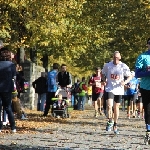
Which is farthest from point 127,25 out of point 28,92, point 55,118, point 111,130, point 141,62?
point 141,62

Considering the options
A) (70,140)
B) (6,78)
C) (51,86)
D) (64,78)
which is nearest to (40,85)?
(51,86)

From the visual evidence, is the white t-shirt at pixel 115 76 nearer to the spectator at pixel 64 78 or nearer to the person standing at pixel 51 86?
the spectator at pixel 64 78

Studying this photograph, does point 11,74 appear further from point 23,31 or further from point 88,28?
point 88,28

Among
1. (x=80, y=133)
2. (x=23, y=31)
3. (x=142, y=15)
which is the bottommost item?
(x=80, y=133)

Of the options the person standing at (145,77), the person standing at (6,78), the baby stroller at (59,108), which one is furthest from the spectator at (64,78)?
the person standing at (145,77)

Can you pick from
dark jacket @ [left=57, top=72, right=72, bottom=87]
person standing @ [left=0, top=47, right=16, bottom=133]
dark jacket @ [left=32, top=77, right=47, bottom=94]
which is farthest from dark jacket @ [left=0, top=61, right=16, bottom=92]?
dark jacket @ [left=32, top=77, right=47, bottom=94]

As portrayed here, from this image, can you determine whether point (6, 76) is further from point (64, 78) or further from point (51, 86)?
point (51, 86)

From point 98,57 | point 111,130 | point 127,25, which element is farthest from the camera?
point 98,57

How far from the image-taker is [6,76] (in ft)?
41.7

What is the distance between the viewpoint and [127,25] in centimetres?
4016

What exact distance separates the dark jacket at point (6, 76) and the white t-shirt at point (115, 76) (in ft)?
8.15

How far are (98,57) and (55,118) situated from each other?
4176cm

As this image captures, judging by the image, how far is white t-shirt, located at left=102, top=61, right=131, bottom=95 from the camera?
13.9 metres

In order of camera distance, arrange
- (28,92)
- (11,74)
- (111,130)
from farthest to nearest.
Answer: (28,92) < (111,130) < (11,74)
